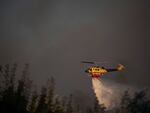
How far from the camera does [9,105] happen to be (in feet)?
474

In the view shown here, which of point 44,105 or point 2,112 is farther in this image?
point 44,105

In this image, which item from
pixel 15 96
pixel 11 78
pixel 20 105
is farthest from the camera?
pixel 11 78

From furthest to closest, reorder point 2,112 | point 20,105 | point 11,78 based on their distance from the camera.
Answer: point 11,78
point 20,105
point 2,112

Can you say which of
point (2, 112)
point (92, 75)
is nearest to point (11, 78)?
point (92, 75)

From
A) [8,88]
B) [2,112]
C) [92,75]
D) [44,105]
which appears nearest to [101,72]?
[92,75]

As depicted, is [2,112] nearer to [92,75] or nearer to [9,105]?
[9,105]

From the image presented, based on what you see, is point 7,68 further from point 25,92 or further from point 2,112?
point 2,112

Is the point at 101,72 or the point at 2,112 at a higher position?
the point at 101,72

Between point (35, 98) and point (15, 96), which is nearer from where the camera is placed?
point (15, 96)

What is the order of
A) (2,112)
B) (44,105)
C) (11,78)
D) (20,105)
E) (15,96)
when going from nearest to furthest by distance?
1. (2,112)
2. (20,105)
3. (15,96)
4. (44,105)
5. (11,78)

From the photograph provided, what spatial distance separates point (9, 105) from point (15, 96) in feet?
75.6

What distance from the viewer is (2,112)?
136 metres

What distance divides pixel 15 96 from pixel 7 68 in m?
22.4

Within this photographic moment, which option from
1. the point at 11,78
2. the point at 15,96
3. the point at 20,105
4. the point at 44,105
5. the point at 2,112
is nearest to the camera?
the point at 2,112
